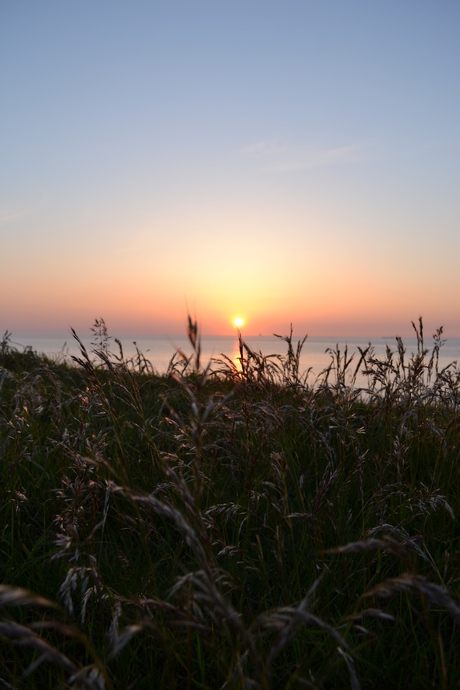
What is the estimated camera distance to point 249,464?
8.36 ft

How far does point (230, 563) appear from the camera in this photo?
2211 mm

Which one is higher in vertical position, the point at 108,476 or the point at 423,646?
the point at 108,476

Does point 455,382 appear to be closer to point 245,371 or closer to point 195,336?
point 245,371

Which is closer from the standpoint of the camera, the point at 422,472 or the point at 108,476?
the point at 108,476

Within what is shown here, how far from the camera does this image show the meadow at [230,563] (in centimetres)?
120

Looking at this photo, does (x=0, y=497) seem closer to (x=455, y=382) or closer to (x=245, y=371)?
(x=245, y=371)

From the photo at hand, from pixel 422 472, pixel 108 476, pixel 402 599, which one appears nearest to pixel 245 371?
pixel 108 476

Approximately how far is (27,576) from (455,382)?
2881 millimetres

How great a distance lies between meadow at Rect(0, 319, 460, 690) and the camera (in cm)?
120

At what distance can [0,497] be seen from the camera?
2.83 meters

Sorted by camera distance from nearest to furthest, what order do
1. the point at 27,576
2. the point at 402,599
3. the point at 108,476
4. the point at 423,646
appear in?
1. the point at 423,646
2. the point at 402,599
3. the point at 27,576
4. the point at 108,476

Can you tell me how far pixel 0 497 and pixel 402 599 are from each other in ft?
7.04

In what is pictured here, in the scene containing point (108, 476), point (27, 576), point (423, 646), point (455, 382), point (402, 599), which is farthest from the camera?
point (455, 382)

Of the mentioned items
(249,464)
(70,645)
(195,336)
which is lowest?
(70,645)
